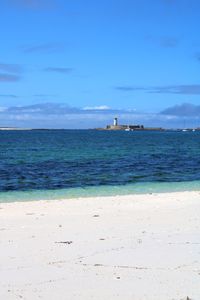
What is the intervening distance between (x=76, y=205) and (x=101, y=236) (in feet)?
18.6

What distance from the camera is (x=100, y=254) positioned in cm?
932

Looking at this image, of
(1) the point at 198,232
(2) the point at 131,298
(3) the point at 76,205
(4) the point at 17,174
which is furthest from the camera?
(4) the point at 17,174

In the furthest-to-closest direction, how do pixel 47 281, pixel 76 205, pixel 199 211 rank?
pixel 76 205
pixel 199 211
pixel 47 281

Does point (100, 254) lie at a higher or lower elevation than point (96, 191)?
higher

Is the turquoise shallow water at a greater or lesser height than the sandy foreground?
lesser

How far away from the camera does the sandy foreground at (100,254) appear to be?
7.39 m

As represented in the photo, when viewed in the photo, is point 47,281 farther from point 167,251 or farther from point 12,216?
point 12,216

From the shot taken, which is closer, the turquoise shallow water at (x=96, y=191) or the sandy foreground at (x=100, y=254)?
the sandy foreground at (x=100, y=254)

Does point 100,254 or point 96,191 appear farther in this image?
point 96,191

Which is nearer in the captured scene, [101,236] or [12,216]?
[101,236]

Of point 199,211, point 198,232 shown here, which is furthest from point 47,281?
point 199,211

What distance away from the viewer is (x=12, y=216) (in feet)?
45.6

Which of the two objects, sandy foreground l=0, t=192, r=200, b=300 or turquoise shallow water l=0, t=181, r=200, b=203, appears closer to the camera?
sandy foreground l=0, t=192, r=200, b=300

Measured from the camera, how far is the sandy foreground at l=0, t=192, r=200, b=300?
7387 millimetres
